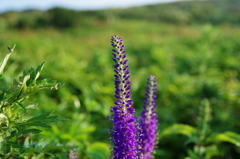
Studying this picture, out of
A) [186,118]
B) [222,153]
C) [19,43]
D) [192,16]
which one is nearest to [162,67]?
[186,118]

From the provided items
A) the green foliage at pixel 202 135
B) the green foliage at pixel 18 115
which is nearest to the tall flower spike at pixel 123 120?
the green foliage at pixel 18 115

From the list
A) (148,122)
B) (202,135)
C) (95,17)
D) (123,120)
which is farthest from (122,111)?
(95,17)

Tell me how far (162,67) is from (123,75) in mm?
7185

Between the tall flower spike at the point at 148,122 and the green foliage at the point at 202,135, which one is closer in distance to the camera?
the tall flower spike at the point at 148,122

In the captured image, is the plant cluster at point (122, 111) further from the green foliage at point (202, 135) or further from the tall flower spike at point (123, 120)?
the green foliage at point (202, 135)

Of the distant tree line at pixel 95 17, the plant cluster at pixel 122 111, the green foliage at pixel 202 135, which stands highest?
the distant tree line at pixel 95 17

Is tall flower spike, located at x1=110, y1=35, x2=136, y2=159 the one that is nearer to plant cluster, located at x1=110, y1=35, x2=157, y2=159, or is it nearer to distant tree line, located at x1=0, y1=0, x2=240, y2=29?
plant cluster, located at x1=110, y1=35, x2=157, y2=159

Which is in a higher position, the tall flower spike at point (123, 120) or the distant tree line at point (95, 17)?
the distant tree line at point (95, 17)

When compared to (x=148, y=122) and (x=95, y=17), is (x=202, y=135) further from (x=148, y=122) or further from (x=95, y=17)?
(x=95, y=17)

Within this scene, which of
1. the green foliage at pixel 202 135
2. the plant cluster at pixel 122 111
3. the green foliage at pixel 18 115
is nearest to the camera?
the green foliage at pixel 18 115

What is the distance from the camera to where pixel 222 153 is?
3.82 metres

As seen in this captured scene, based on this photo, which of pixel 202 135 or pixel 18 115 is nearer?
pixel 18 115

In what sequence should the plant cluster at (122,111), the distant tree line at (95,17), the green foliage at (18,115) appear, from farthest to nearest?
the distant tree line at (95,17)
the plant cluster at (122,111)
the green foliage at (18,115)

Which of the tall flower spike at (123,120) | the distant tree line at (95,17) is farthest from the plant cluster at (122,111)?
the distant tree line at (95,17)
